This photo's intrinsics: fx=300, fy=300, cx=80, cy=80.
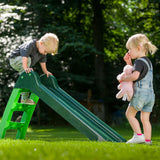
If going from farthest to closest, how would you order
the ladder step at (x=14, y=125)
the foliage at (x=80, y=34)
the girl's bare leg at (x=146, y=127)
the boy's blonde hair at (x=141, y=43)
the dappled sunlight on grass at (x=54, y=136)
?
the foliage at (x=80, y=34) → the dappled sunlight on grass at (x=54, y=136) → the ladder step at (x=14, y=125) → the boy's blonde hair at (x=141, y=43) → the girl's bare leg at (x=146, y=127)

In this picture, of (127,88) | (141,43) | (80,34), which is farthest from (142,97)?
(80,34)

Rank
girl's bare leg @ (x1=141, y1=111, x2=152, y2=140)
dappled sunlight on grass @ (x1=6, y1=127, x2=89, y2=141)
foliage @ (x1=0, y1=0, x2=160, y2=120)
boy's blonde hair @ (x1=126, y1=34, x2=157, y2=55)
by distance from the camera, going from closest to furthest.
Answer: girl's bare leg @ (x1=141, y1=111, x2=152, y2=140) < boy's blonde hair @ (x1=126, y1=34, x2=157, y2=55) < dappled sunlight on grass @ (x1=6, y1=127, x2=89, y2=141) < foliage @ (x1=0, y1=0, x2=160, y2=120)

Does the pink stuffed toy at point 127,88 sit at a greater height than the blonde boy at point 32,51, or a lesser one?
lesser

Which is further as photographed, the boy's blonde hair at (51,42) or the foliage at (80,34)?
the foliage at (80,34)

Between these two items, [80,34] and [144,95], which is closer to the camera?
[144,95]

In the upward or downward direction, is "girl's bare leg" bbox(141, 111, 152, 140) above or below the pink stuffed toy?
below

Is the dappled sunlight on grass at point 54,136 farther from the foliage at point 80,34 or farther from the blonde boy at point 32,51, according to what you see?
the foliage at point 80,34

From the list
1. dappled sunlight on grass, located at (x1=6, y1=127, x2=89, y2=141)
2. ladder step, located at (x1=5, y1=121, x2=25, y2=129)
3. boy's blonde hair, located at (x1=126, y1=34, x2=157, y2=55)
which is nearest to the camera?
boy's blonde hair, located at (x1=126, y1=34, x2=157, y2=55)

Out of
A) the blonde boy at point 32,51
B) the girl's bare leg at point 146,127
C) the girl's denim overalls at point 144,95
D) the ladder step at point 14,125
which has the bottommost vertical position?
the ladder step at point 14,125

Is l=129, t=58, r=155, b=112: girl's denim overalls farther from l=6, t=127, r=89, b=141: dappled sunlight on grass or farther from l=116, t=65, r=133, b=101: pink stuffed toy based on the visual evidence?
l=6, t=127, r=89, b=141: dappled sunlight on grass

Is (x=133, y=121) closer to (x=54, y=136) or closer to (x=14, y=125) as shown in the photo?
(x=14, y=125)

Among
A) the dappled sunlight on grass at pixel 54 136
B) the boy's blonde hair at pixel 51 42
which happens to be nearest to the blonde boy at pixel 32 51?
the boy's blonde hair at pixel 51 42

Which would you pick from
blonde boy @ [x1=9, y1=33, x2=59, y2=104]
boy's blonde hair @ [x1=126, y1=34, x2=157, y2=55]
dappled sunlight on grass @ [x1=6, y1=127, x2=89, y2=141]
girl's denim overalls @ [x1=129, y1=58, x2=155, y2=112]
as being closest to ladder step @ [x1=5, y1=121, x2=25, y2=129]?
blonde boy @ [x1=9, y1=33, x2=59, y2=104]

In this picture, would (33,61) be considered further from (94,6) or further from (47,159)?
(94,6)
